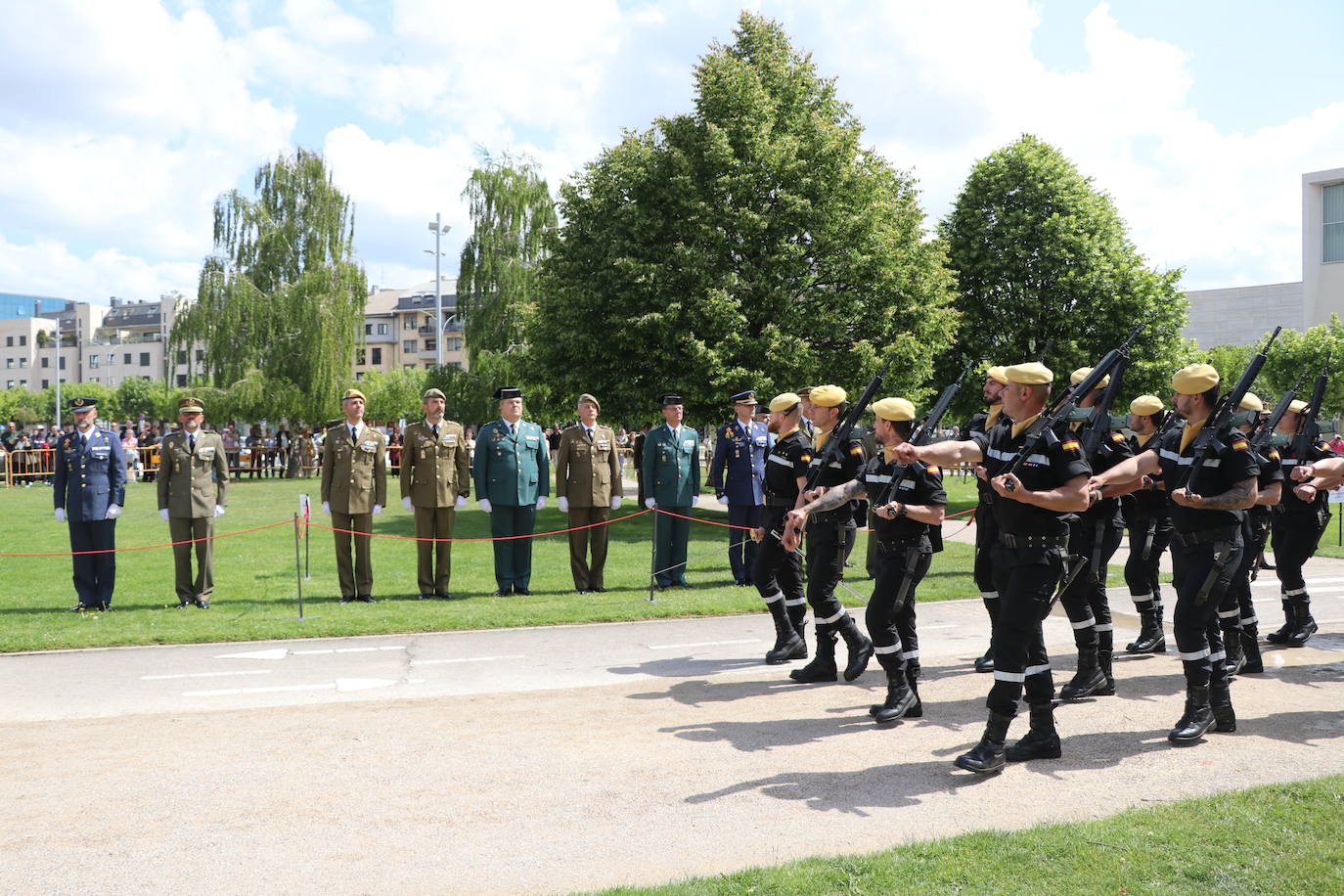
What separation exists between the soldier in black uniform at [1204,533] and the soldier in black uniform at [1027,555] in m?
0.73

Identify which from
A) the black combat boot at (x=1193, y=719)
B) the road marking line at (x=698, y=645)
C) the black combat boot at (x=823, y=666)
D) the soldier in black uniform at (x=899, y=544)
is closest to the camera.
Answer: the black combat boot at (x=1193, y=719)

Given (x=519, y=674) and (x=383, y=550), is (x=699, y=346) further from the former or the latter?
(x=519, y=674)

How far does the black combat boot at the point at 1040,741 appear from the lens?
5867 millimetres

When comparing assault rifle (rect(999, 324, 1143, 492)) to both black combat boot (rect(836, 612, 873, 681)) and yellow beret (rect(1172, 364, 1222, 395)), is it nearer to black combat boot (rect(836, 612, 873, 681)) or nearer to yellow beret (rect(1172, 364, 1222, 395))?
yellow beret (rect(1172, 364, 1222, 395))

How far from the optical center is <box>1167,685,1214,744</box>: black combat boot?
20.1 ft

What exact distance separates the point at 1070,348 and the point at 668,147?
12032mm

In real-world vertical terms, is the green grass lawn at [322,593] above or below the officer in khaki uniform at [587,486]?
below

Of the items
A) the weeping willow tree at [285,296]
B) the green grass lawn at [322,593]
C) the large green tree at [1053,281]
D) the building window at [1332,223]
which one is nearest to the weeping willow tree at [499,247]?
the weeping willow tree at [285,296]

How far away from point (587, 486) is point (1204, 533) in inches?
301

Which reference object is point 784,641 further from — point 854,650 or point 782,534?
point 782,534

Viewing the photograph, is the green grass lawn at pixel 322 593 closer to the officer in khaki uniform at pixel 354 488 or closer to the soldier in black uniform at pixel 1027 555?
the officer in khaki uniform at pixel 354 488

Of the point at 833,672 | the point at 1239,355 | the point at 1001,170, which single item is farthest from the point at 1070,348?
the point at 1239,355

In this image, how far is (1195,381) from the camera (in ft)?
20.6

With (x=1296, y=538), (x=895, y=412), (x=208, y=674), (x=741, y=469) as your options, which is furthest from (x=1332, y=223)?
(x=208, y=674)
